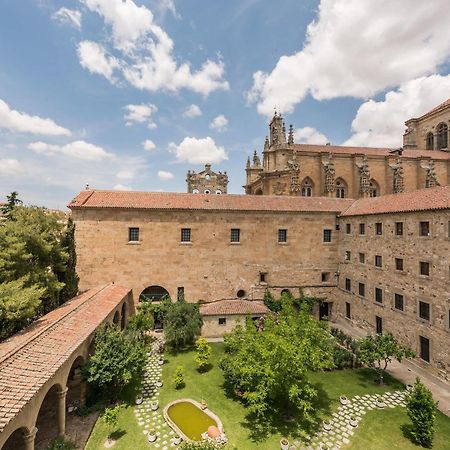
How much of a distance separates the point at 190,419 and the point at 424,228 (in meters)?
19.4

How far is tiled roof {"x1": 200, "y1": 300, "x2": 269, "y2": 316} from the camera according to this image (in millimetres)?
24266

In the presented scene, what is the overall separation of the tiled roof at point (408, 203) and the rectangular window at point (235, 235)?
11.2 meters

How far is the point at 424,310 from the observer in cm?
1947

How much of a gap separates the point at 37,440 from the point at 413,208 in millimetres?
25950

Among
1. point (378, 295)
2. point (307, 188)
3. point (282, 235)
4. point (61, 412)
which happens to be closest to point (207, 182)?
point (307, 188)

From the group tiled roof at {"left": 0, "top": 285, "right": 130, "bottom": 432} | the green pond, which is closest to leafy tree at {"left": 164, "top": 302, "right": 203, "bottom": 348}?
tiled roof at {"left": 0, "top": 285, "right": 130, "bottom": 432}

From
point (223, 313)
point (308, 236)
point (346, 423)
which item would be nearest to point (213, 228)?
point (223, 313)

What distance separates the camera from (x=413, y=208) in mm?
20453

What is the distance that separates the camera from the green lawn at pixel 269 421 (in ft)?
41.6

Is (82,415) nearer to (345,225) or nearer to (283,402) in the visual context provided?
(283,402)

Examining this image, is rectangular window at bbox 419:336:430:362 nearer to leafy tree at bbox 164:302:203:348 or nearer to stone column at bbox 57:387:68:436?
leafy tree at bbox 164:302:203:348

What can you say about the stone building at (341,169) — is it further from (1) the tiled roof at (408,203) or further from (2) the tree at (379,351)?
(2) the tree at (379,351)

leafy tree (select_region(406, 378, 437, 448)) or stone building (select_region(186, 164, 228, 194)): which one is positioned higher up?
stone building (select_region(186, 164, 228, 194))

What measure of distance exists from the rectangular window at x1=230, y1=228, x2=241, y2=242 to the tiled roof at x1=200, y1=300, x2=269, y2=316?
20.1 feet
